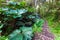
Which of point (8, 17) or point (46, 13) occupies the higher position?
point (8, 17)

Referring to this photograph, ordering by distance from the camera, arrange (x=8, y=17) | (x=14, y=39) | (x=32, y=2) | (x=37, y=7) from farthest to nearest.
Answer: (x=32, y=2) < (x=37, y=7) < (x=8, y=17) < (x=14, y=39)

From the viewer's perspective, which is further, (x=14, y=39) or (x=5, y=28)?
(x=5, y=28)

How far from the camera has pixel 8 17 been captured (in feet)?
14.0

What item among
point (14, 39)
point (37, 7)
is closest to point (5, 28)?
point (14, 39)

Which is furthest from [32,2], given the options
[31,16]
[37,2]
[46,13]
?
[31,16]

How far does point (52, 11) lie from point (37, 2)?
27.3 inches

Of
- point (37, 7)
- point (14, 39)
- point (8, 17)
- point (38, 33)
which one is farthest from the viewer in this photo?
point (37, 7)

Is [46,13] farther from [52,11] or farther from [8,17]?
[8,17]

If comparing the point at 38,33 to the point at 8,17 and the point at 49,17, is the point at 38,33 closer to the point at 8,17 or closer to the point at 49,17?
the point at 8,17

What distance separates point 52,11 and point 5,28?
3027 millimetres

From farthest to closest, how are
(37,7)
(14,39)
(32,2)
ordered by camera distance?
(32,2)
(37,7)
(14,39)

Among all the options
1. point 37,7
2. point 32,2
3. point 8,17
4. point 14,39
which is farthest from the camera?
point 32,2

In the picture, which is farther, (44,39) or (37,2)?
(37,2)

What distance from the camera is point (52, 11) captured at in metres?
7.00
